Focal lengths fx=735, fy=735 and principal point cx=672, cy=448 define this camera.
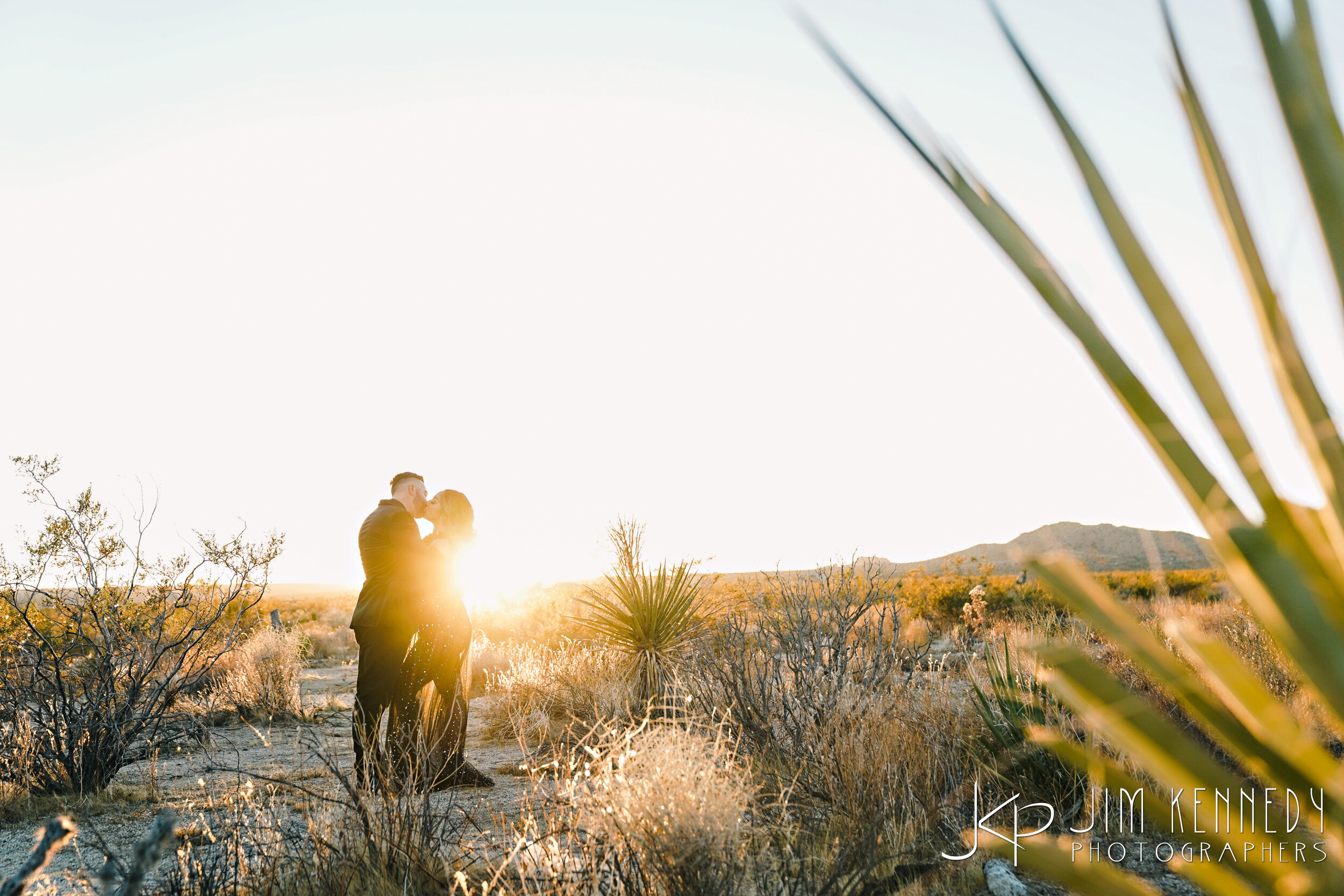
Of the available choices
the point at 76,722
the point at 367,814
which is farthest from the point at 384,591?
the point at 76,722

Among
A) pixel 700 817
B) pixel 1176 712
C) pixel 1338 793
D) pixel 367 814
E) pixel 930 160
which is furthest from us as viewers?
pixel 1176 712

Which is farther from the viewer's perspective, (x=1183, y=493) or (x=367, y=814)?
(x=367, y=814)

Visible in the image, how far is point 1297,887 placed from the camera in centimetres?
52

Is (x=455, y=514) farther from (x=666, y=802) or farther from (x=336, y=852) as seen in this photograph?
(x=666, y=802)

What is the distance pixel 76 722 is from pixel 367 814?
407 centimetres

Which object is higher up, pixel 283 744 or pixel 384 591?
pixel 384 591

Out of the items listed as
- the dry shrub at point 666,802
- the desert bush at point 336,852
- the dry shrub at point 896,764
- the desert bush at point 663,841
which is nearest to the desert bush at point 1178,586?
the dry shrub at point 896,764

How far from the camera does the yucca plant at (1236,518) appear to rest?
19.8 inches

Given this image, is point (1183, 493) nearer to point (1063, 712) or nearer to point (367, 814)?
point (367, 814)

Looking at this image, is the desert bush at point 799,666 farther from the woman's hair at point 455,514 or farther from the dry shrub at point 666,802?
the woman's hair at point 455,514

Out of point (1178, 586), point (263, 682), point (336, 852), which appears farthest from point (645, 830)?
point (1178, 586)

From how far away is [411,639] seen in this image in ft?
16.6

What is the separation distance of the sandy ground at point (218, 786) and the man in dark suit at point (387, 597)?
0.43 m

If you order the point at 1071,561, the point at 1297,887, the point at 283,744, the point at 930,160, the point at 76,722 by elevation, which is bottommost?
the point at 283,744
